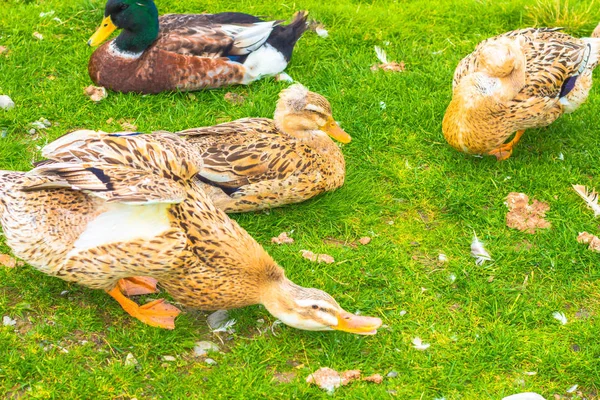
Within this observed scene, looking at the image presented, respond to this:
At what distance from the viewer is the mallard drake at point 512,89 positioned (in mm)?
5371

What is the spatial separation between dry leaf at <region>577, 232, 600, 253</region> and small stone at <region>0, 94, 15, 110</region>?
15.3 feet

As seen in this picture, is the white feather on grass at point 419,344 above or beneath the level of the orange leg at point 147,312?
beneath

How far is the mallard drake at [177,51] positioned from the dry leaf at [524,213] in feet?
8.43

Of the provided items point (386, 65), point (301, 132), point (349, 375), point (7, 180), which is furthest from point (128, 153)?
point (386, 65)

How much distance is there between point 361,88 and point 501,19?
216cm

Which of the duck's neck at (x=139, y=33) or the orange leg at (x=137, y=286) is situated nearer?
the orange leg at (x=137, y=286)

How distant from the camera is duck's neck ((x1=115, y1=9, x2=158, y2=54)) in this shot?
6.21 metres

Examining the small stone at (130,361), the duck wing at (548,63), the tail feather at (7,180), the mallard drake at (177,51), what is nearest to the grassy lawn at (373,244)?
the small stone at (130,361)

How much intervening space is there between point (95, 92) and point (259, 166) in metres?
2.07

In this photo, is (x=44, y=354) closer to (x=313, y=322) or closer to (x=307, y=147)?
(x=313, y=322)

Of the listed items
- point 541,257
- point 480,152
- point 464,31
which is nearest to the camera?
point 541,257

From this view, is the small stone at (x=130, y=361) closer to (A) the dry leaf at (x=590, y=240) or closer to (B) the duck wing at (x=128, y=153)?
(B) the duck wing at (x=128, y=153)

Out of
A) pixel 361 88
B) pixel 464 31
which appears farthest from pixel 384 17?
pixel 361 88

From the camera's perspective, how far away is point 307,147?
17.1ft
